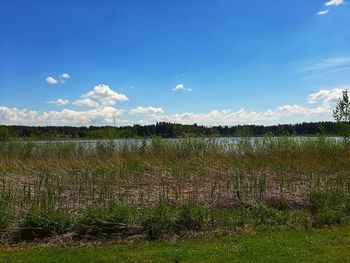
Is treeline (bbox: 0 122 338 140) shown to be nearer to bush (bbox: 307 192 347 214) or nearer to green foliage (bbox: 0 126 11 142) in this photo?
green foliage (bbox: 0 126 11 142)

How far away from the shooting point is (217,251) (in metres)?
7.16

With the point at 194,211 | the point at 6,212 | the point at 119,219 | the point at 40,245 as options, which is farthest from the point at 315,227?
the point at 6,212

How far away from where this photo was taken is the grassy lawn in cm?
679

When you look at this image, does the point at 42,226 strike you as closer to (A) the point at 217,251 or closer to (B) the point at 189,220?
(B) the point at 189,220

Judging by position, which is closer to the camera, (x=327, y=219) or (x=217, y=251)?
(x=217, y=251)

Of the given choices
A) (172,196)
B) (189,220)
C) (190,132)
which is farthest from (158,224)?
(190,132)

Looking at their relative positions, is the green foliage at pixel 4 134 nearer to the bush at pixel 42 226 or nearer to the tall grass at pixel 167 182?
the tall grass at pixel 167 182

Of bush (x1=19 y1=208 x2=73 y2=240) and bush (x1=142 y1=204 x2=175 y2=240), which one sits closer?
bush (x1=142 y1=204 x2=175 y2=240)

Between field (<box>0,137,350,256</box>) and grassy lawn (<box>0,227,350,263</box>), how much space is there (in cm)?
36

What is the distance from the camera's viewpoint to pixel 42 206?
29.1 ft

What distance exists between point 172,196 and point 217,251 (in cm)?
358

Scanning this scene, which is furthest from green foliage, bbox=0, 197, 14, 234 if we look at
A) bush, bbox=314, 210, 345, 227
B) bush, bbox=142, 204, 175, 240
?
bush, bbox=314, 210, 345, 227

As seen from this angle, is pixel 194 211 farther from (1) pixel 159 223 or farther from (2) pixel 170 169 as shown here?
(2) pixel 170 169

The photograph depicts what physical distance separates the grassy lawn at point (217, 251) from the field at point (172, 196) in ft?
1.18
